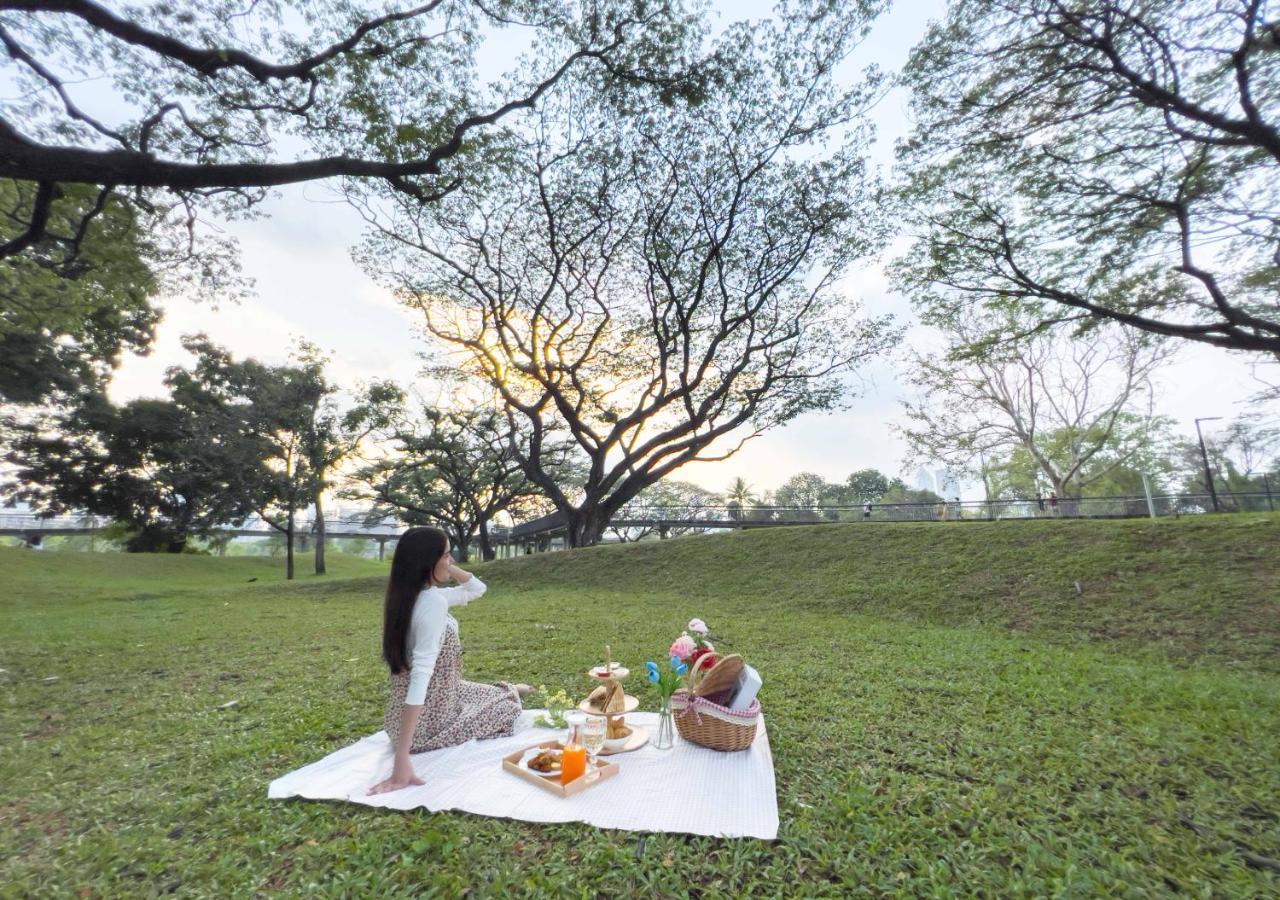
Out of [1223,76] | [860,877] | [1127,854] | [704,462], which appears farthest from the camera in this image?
[704,462]

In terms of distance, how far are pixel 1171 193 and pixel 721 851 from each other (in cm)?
1193

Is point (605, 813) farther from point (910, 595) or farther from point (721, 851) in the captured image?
point (910, 595)

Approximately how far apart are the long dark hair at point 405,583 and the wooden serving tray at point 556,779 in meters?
0.78

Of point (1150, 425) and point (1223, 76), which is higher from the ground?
point (1223, 76)

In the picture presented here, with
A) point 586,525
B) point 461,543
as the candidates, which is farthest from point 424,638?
point 461,543

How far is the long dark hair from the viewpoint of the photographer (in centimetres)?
289

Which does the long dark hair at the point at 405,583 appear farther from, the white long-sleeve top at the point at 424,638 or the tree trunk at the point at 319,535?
the tree trunk at the point at 319,535

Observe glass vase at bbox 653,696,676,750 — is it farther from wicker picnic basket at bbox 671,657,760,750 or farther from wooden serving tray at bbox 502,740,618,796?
wooden serving tray at bbox 502,740,618,796

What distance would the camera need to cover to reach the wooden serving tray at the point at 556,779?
2652 millimetres

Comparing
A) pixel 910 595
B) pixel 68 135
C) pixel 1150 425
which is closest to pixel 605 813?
pixel 910 595

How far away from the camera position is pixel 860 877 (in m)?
2.10

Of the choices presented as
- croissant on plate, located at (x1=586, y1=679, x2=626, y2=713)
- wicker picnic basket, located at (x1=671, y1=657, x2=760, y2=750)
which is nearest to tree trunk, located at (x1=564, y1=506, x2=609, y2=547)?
croissant on plate, located at (x1=586, y1=679, x2=626, y2=713)

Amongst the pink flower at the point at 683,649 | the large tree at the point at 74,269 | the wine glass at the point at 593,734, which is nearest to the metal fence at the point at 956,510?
the pink flower at the point at 683,649

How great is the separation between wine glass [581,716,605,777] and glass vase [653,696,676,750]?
38cm
